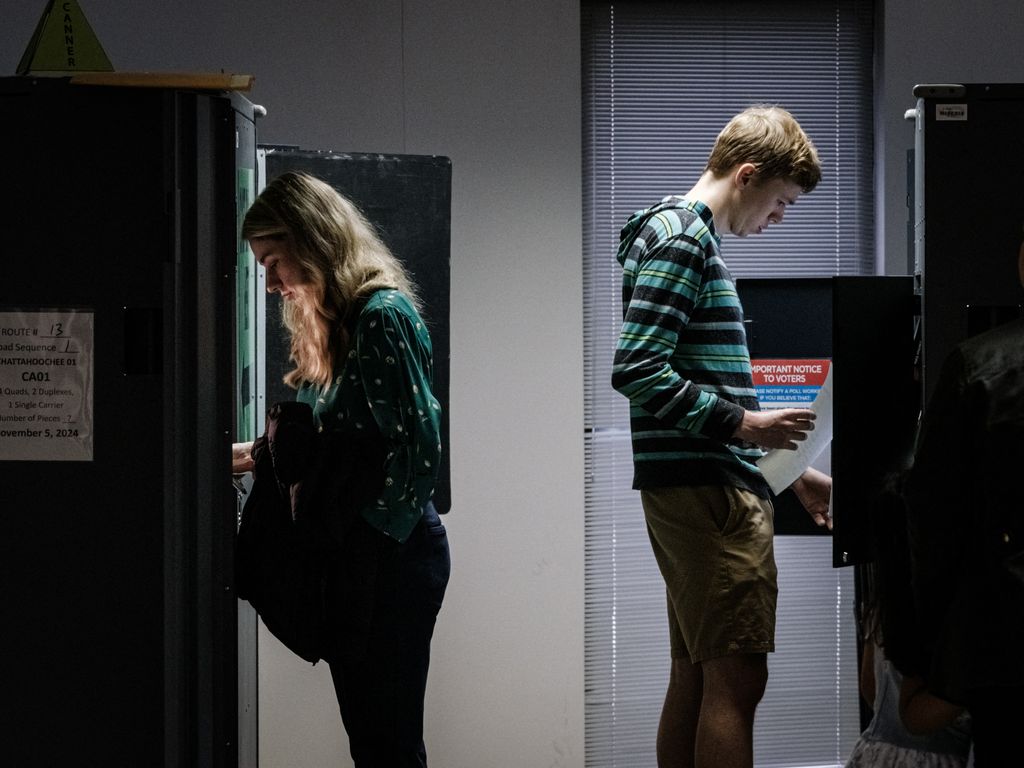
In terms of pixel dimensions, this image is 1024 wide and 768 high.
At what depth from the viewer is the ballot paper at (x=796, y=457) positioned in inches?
111

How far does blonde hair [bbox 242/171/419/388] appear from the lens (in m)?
2.17

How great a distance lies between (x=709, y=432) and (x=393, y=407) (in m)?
0.64

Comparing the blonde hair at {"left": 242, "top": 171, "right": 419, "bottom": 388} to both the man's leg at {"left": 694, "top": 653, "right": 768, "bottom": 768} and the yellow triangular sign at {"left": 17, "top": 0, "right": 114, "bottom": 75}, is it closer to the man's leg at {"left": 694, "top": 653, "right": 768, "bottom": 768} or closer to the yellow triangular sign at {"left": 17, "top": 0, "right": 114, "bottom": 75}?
the yellow triangular sign at {"left": 17, "top": 0, "right": 114, "bottom": 75}

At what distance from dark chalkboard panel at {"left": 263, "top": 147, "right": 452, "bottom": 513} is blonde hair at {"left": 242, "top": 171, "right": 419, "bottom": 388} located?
835 mm

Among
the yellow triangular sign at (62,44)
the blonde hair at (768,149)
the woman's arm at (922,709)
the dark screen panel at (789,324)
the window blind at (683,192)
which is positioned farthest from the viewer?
the window blind at (683,192)

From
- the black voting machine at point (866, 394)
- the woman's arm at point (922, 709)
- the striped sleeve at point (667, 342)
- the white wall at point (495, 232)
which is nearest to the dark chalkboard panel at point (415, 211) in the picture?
the white wall at point (495, 232)

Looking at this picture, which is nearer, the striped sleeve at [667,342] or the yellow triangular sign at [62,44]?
the yellow triangular sign at [62,44]

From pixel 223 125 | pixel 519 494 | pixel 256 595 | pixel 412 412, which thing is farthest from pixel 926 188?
pixel 519 494

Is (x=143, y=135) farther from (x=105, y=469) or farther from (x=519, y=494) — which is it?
(x=519, y=494)

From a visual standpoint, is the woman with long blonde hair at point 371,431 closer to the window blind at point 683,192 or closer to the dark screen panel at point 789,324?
the dark screen panel at point 789,324

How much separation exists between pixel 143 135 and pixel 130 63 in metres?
1.55

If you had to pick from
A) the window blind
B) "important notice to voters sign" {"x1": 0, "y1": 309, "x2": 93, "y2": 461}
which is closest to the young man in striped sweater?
"important notice to voters sign" {"x1": 0, "y1": 309, "x2": 93, "y2": 461}

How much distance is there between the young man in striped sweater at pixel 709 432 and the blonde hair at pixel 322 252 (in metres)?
0.53

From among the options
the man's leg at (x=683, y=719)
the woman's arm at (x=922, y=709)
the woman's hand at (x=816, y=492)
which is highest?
the woman's hand at (x=816, y=492)
